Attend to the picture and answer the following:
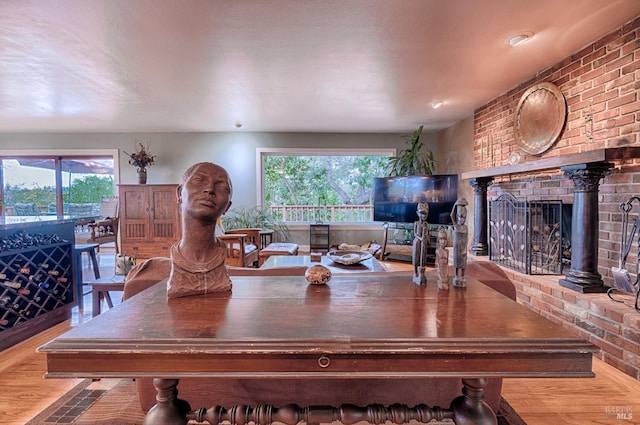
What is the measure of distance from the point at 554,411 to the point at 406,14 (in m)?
2.45

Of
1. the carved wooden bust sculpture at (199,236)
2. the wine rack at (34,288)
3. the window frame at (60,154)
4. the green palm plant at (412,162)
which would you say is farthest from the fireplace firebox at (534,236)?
the window frame at (60,154)

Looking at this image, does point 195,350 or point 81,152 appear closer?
point 195,350

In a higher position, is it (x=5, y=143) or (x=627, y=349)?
(x=5, y=143)

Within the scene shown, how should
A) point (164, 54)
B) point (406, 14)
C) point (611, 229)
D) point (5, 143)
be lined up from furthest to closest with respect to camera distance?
point (5, 143) → point (164, 54) → point (611, 229) → point (406, 14)

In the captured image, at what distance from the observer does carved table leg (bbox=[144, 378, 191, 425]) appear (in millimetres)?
973

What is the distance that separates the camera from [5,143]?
5.69m

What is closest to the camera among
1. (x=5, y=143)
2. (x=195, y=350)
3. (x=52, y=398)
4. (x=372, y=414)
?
(x=195, y=350)

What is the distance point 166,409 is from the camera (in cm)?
99

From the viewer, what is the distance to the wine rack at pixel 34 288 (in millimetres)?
2358

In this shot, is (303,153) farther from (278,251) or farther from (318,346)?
(318,346)

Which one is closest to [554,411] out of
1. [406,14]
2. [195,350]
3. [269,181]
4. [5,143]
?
[195,350]

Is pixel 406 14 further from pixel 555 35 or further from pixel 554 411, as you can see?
pixel 554 411

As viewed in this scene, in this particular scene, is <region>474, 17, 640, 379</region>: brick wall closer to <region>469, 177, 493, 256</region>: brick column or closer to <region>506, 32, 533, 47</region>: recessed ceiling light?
<region>506, 32, 533, 47</region>: recessed ceiling light

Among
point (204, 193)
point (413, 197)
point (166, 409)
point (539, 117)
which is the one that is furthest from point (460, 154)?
point (166, 409)
